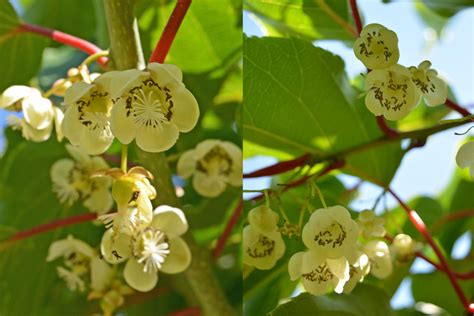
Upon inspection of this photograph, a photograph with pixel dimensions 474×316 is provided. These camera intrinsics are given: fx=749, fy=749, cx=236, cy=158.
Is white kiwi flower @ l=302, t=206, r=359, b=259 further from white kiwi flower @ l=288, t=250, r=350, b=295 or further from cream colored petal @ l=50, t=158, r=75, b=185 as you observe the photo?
cream colored petal @ l=50, t=158, r=75, b=185

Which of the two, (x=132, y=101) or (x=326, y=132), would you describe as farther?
(x=326, y=132)

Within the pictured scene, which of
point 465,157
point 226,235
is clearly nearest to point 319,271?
point 465,157

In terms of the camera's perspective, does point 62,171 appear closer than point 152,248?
No

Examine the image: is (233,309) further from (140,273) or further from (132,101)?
(132,101)

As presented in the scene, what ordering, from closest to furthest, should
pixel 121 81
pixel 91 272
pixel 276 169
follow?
pixel 121 81, pixel 276 169, pixel 91 272

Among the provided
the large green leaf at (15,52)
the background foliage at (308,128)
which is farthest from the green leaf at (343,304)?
the large green leaf at (15,52)

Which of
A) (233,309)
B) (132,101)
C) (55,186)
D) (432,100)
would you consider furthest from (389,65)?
(55,186)

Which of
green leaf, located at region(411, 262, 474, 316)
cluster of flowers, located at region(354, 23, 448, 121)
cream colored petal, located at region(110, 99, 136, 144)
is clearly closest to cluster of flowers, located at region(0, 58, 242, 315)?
cream colored petal, located at region(110, 99, 136, 144)

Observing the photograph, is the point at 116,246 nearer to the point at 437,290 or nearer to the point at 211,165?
the point at 211,165
